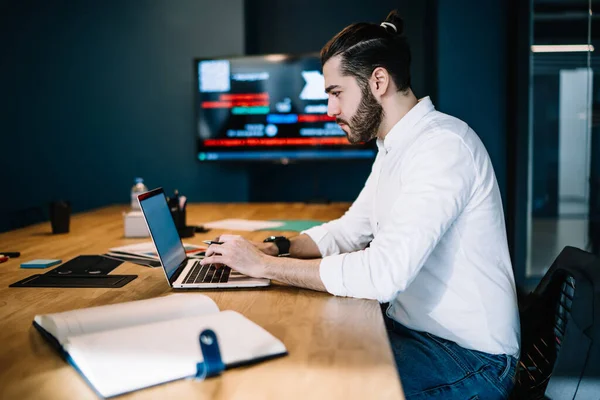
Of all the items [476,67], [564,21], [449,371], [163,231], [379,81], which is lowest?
[449,371]

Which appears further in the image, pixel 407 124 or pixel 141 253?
pixel 141 253

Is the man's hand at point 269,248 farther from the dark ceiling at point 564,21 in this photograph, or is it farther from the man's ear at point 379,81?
the dark ceiling at point 564,21

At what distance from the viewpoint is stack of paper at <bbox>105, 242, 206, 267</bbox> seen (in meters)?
1.90

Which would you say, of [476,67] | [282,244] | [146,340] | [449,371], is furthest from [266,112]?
[146,340]

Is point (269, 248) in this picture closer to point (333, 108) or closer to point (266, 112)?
point (333, 108)

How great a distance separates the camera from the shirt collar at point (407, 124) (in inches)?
63.2

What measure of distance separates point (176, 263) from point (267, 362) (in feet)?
2.53

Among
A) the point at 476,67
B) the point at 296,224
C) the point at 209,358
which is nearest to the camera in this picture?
the point at 209,358

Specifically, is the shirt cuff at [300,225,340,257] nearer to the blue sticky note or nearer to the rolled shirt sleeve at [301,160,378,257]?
the rolled shirt sleeve at [301,160,378,257]

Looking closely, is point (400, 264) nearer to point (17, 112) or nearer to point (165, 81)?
point (165, 81)

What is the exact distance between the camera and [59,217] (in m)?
2.55

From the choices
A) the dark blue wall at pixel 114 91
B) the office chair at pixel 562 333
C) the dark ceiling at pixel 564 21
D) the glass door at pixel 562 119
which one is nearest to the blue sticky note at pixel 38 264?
the office chair at pixel 562 333

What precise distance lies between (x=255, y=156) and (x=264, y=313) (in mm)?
3209

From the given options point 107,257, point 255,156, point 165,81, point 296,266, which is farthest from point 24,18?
point 296,266
